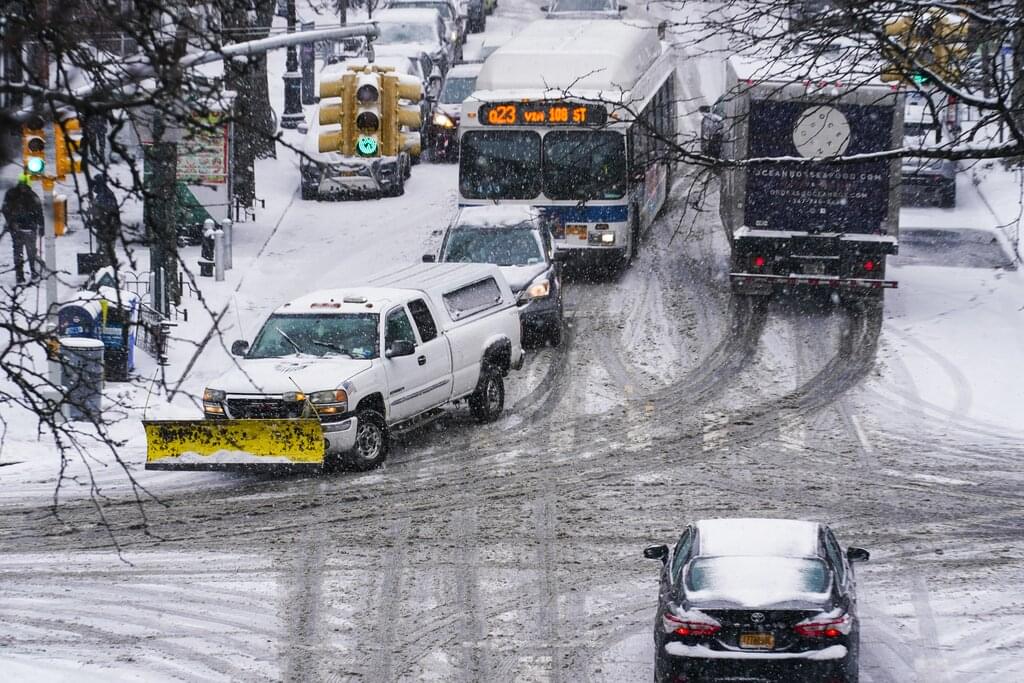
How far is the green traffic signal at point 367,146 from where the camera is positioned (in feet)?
82.0

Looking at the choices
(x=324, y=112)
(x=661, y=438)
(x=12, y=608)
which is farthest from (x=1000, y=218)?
(x=12, y=608)

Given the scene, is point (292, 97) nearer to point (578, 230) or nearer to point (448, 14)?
point (448, 14)

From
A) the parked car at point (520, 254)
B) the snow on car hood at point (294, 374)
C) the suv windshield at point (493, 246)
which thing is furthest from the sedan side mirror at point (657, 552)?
the suv windshield at point (493, 246)

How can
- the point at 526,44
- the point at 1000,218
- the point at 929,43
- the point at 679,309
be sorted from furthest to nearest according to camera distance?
the point at 1000,218 → the point at 526,44 → the point at 679,309 → the point at 929,43

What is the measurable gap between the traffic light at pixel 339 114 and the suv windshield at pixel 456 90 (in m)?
5.92

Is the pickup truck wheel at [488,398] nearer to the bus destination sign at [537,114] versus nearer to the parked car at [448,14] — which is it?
the bus destination sign at [537,114]

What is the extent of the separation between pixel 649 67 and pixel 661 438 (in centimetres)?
1252

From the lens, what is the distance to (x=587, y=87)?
2627cm

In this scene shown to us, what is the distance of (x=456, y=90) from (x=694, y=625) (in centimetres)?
3120

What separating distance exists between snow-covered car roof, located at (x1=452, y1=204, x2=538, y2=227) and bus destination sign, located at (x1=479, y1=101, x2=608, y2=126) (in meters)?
1.81

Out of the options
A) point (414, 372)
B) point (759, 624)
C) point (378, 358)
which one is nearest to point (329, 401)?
point (378, 358)

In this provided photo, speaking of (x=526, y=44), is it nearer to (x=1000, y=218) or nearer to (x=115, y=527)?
(x=1000, y=218)

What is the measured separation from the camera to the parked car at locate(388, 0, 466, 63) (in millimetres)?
49688

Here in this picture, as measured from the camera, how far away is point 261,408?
55.6 feet
